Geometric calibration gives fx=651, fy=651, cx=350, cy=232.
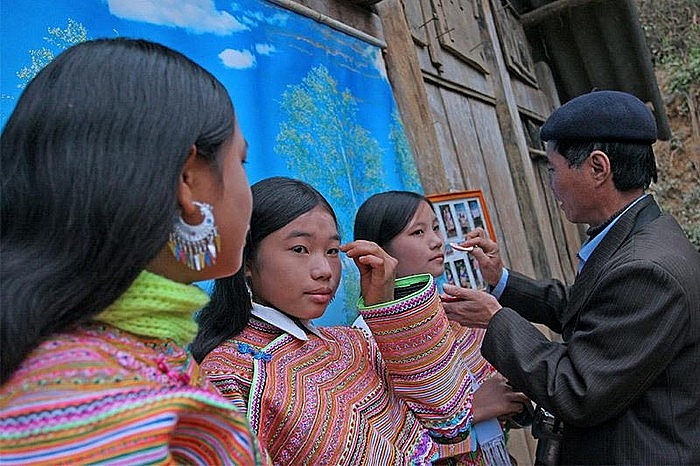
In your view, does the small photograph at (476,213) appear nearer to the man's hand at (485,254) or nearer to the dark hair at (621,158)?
the man's hand at (485,254)

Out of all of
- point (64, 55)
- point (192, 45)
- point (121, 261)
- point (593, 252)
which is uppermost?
point (192, 45)

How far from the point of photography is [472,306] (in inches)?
76.2

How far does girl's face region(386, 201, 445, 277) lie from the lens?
6.73 ft

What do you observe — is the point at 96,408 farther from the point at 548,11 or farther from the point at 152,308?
the point at 548,11

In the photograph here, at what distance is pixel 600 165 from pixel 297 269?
3.33ft

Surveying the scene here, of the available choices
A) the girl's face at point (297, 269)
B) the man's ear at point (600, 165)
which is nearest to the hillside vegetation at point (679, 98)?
the man's ear at point (600, 165)

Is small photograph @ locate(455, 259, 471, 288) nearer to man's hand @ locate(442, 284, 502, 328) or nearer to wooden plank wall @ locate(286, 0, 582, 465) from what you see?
wooden plank wall @ locate(286, 0, 582, 465)

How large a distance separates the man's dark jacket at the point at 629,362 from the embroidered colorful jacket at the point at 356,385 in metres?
0.22

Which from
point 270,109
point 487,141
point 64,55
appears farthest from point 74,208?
point 487,141

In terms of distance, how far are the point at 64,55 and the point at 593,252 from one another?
1574mm

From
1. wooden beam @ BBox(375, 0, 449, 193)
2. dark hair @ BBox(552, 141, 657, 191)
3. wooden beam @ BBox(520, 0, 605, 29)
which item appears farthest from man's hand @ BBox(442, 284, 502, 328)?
wooden beam @ BBox(520, 0, 605, 29)

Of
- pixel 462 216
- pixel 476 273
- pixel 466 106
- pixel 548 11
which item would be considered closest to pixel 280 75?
pixel 462 216

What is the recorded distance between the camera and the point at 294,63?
2.18 metres

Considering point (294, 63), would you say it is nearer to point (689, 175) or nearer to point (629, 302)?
point (629, 302)
